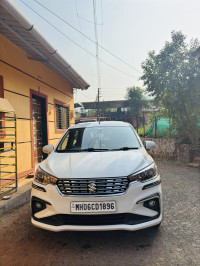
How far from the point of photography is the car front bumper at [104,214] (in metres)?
2.27

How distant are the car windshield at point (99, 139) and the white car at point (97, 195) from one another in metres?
0.56

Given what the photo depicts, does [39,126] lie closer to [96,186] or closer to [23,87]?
[23,87]

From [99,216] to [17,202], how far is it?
2274mm

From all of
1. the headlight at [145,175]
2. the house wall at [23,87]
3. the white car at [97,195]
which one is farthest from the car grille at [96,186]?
the house wall at [23,87]

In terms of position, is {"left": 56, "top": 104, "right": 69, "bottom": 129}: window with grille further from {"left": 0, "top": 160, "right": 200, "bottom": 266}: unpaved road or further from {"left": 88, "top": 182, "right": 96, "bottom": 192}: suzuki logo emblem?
{"left": 88, "top": 182, "right": 96, "bottom": 192}: suzuki logo emblem

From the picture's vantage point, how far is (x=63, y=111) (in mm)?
9500

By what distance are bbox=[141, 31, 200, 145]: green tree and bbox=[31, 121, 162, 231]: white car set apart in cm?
570

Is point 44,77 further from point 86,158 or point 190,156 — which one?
point 190,156

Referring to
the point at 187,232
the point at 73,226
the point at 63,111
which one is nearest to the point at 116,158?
the point at 73,226

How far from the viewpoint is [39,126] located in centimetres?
717

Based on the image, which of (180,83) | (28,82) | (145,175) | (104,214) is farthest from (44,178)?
(180,83)

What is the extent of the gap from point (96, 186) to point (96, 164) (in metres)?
0.35

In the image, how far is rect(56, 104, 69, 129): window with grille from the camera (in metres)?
8.66

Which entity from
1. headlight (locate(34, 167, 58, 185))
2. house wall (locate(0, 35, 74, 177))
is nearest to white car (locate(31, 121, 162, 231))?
headlight (locate(34, 167, 58, 185))
